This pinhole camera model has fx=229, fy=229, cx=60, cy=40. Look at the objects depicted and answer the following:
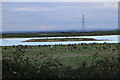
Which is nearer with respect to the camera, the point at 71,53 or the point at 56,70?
the point at 56,70

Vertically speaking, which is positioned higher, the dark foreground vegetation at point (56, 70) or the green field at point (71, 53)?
the green field at point (71, 53)

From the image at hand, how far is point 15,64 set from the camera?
4.95 m

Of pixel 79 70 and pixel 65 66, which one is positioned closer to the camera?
pixel 79 70

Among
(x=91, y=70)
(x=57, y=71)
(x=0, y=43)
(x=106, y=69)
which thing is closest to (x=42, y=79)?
(x=57, y=71)

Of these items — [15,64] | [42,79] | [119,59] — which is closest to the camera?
[42,79]

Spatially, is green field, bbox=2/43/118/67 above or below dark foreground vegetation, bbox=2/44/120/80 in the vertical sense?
above

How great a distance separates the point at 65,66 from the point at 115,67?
43.3 inches

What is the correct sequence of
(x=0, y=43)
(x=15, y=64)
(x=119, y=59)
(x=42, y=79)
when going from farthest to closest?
(x=0, y=43)
(x=119, y=59)
(x=15, y=64)
(x=42, y=79)

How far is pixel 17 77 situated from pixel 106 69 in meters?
1.87

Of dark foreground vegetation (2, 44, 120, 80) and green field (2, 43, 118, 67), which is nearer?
dark foreground vegetation (2, 44, 120, 80)

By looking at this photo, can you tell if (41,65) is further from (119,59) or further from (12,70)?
(119,59)

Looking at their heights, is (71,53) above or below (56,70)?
above

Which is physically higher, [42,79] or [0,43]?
[0,43]

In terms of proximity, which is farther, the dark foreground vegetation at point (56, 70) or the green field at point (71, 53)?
the green field at point (71, 53)
